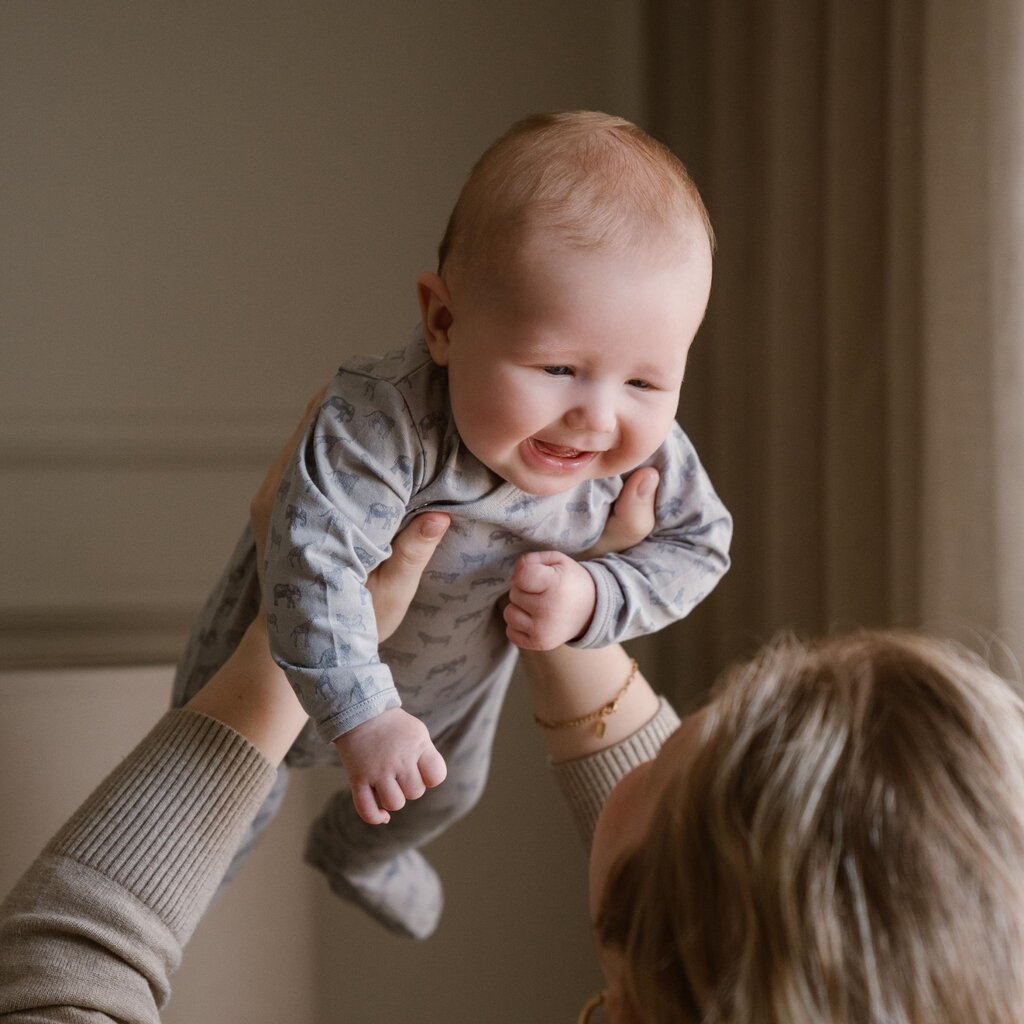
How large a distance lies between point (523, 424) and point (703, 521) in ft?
0.84

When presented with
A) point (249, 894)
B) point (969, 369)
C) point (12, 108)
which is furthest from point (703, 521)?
point (12, 108)

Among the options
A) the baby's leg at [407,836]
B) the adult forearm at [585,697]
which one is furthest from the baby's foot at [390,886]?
the adult forearm at [585,697]

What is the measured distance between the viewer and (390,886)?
56.9 inches

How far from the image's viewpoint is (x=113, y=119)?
1.82 meters

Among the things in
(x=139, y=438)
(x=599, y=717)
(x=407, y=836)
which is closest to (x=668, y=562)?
(x=599, y=717)

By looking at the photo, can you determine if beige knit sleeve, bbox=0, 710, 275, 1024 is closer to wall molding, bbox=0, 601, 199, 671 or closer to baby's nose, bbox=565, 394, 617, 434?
baby's nose, bbox=565, 394, 617, 434

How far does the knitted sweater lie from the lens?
0.82 m

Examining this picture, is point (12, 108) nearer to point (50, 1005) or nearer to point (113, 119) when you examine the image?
point (113, 119)

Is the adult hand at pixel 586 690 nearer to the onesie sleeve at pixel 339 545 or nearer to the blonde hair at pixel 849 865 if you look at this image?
the onesie sleeve at pixel 339 545

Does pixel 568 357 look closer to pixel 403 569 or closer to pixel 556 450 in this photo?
pixel 556 450

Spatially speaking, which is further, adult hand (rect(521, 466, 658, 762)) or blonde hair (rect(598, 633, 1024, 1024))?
adult hand (rect(521, 466, 658, 762))

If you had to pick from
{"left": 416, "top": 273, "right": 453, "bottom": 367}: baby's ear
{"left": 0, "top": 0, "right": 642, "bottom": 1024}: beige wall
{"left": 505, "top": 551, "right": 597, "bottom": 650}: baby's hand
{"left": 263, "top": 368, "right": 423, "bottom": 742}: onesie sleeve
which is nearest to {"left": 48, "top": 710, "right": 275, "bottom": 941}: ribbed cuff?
{"left": 263, "top": 368, "right": 423, "bottom": 742}: onesie sleeve

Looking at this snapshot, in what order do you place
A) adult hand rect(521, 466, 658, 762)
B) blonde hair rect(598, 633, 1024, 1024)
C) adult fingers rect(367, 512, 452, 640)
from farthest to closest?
adult hand rect(521, 466, 658, 762) < adult fingers rect(367, 512, 452, 640) < blonde hair rect(598, 633, 1024, 1024)

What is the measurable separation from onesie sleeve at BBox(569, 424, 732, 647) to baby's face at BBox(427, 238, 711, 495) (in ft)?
0.39
